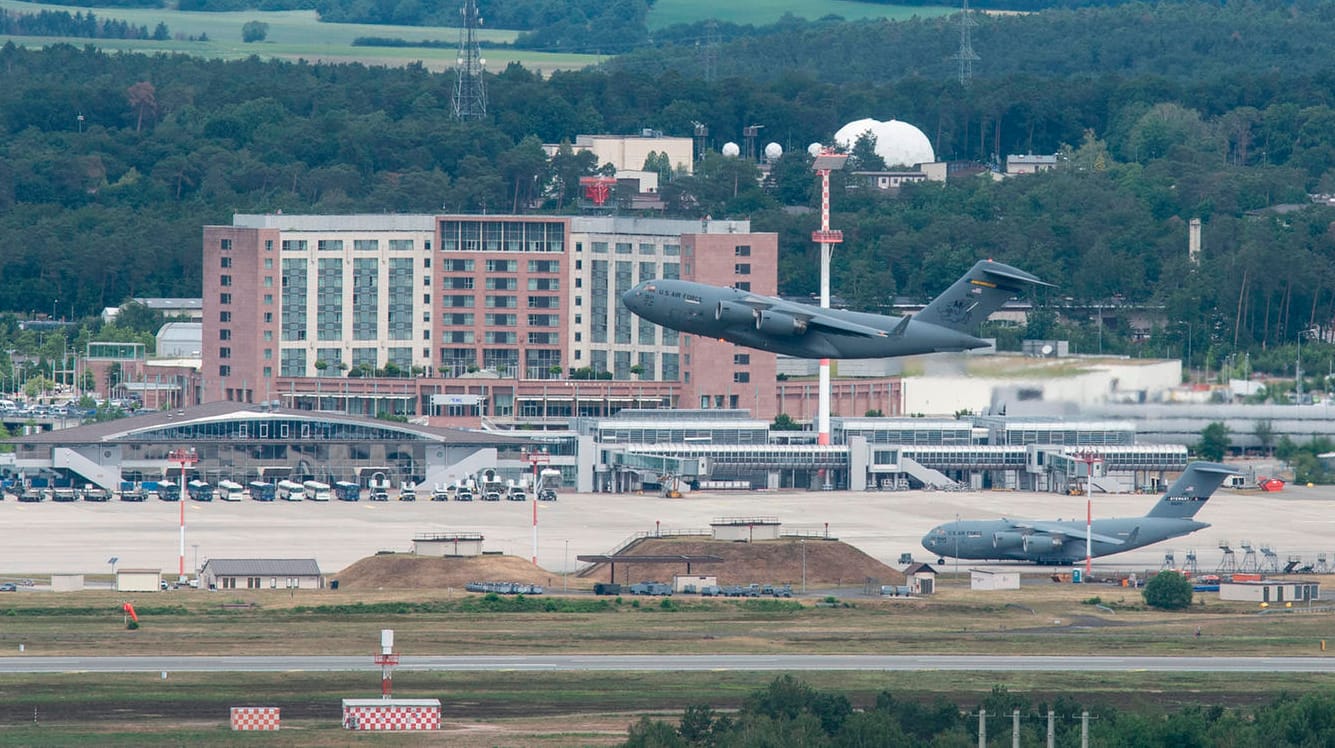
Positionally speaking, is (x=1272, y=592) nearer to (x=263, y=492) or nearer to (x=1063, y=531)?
(x=1063, y=531)

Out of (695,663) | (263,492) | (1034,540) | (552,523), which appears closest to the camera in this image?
(695,663)

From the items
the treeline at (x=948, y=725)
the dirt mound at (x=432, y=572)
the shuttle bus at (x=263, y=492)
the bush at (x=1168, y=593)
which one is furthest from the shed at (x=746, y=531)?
the treeline at (x=948, y=725)

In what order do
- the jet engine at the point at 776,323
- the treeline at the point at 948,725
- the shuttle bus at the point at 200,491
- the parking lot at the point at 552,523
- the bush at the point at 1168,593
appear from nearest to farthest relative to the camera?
the treeline at the point at 948,725 → the jet engine at the point at 776,323 → the bush at the point at 1168,593 → the parking lot at the point at 552,523 → the shuttle bus at the point at 200,491

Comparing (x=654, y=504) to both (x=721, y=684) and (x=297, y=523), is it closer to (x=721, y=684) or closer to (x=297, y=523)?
(x=297, y=523)

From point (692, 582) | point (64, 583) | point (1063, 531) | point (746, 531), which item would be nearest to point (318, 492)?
point (746, 531)

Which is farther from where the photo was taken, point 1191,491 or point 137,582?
point 1191,491

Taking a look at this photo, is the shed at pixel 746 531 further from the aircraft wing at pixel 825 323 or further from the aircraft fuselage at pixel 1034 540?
the aircraft wing at pixel 825 323
